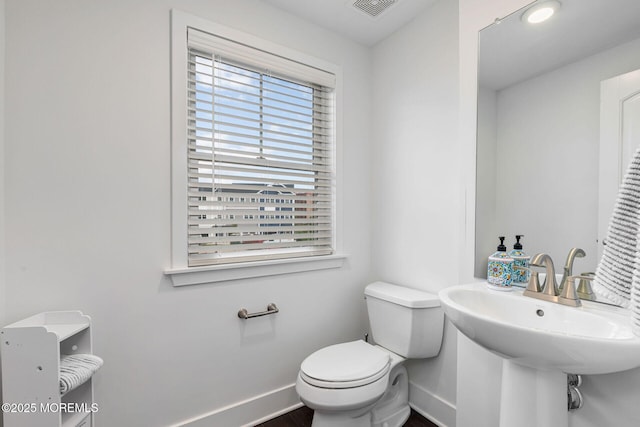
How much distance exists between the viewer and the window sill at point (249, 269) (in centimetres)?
147

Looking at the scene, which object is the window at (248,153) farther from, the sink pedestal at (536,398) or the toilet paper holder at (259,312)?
the sink pedestal at (536,398)

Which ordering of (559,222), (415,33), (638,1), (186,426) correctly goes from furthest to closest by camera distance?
(415,33), (186,426), (559,222), (638,1)

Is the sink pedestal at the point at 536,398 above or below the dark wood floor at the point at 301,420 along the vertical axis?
above

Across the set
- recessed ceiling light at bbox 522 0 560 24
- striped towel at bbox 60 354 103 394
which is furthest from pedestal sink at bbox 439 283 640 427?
striped towel at bbox 60 354 103 394

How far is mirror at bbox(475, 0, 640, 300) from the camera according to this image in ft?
3.45

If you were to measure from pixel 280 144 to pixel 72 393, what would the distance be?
1476 mm

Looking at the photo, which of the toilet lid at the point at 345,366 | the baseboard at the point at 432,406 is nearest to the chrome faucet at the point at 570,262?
the toilet lid at the point at 345,366

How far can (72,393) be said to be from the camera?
1188 mm

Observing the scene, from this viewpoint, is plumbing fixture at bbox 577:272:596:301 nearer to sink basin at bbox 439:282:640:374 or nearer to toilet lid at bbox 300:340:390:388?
sink basin at bbox 439:282:640:374

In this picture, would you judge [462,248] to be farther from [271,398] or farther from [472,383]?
[271,398]

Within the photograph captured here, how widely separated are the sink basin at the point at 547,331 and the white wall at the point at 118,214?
3.48 feet

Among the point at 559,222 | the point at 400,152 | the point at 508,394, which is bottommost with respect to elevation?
the point at 508,394

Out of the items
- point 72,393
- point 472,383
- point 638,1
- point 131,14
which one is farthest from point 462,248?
point 131,14

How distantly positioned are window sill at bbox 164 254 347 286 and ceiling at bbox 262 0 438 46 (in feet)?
4.74
